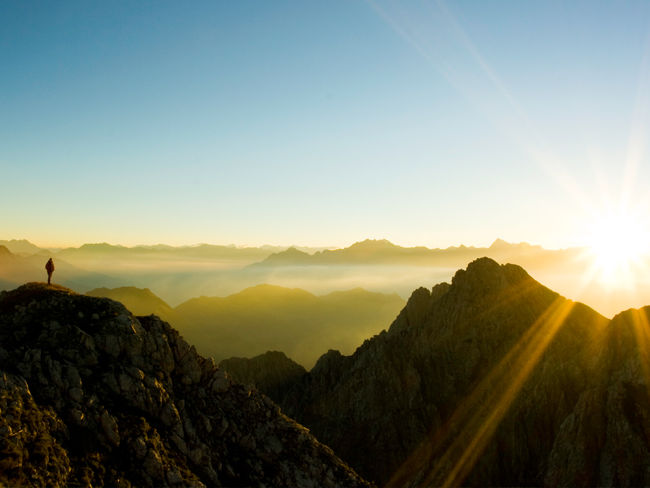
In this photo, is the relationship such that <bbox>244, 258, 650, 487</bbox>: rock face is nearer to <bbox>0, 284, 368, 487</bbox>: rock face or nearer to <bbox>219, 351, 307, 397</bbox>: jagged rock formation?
<bbox>219, 351, 307, 397</bbox>: jagged rock formation

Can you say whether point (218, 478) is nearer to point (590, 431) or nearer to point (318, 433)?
point (590, 431)

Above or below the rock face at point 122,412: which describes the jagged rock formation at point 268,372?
below

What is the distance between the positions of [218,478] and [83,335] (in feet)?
51.9

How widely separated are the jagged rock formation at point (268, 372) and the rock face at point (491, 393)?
273 inches

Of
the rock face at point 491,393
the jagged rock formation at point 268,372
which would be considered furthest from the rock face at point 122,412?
the jagged rock formation at point 268,372

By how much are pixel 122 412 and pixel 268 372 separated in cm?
8346

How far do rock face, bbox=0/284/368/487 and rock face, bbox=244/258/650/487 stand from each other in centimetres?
3209

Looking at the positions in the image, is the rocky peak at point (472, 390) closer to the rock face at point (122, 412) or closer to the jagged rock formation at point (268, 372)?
the jagged rock formation at point (268, 372)

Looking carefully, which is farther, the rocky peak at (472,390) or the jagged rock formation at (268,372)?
the jagged rock formation at (268,372)

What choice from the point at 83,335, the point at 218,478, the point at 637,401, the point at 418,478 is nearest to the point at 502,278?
the point at 637,401

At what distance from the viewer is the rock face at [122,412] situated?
87.2 feet

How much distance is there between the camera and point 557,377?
67.5 metres

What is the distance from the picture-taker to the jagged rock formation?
108875mm

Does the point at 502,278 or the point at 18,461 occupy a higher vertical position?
the point at 502,278
